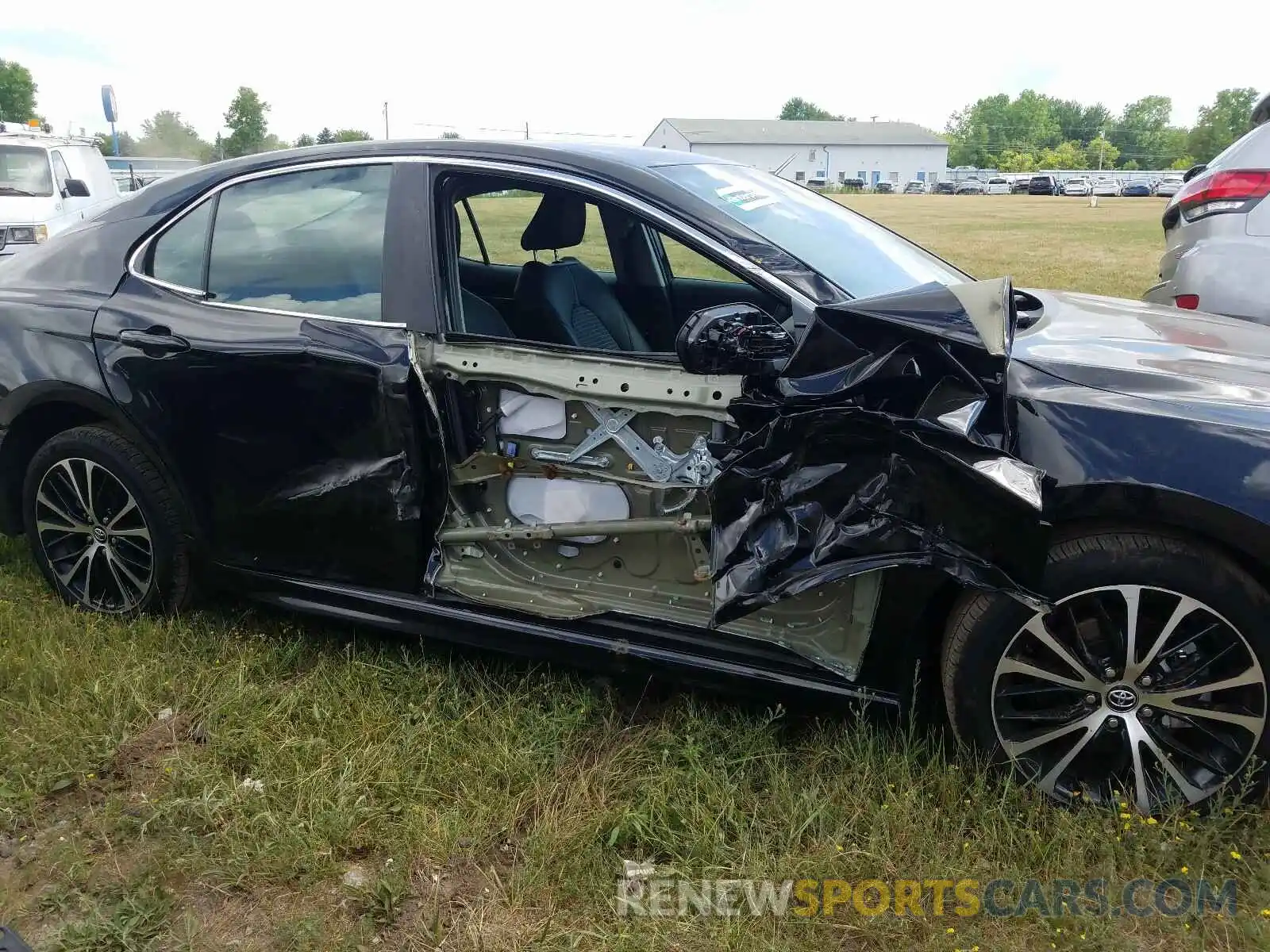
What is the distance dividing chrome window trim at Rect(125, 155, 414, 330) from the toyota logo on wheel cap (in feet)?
6.88

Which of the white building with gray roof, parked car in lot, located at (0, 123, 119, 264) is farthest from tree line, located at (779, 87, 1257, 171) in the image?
parked car in lot, located at (0, 123, 119, 264)

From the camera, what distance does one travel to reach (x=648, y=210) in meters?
2.71

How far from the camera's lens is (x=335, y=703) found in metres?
3.09

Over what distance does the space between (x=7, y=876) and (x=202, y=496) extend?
1.23 meters

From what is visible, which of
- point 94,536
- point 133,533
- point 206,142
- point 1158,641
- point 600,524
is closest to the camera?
point 1158,641

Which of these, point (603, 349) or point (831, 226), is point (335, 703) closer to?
point (603, 349)

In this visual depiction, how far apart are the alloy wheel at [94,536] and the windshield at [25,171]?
962 cm

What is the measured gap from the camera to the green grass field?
2.23 m

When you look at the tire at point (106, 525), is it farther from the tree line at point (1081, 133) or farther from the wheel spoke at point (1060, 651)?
the tree line at point (1081, 133)

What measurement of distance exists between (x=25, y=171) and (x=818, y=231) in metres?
11.6

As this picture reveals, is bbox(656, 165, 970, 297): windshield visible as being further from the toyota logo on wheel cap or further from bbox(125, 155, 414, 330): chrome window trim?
the toyota logo on wheel cap

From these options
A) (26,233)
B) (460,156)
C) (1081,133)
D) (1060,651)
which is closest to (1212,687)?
(1060,651)

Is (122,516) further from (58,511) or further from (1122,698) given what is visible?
(1122,698)

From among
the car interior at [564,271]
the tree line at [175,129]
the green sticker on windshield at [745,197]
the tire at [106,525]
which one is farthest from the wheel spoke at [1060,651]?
the tree line at [175,129]
